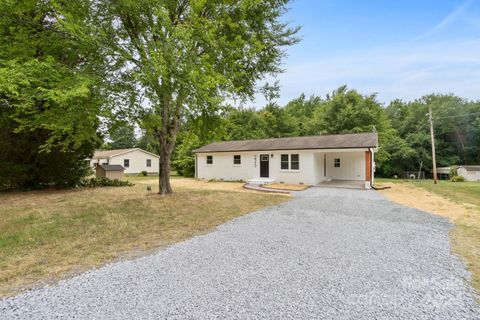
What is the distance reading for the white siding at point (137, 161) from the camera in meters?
29.1

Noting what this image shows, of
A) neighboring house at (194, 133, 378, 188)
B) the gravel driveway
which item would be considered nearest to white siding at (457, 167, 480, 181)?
neighboring house at (194, 133, 378, 188)

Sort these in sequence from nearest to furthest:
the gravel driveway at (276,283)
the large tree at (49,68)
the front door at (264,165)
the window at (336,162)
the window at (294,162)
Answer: the gravel driveway at (276,283), the large tree at (49,68), the window at (294,162), the front door at (264,165), the window at (336,162)

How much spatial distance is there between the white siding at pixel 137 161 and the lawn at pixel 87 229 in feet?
64.6

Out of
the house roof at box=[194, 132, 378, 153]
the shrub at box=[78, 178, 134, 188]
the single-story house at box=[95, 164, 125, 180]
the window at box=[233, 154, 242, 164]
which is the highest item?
the house roof at box=[194, 132, 378, 153]

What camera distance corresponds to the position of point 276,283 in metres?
3.24

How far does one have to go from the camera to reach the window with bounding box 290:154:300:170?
1625cm

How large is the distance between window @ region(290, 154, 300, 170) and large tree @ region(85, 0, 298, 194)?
7.15m

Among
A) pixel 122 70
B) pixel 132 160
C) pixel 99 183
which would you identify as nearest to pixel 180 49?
pixel 122 70

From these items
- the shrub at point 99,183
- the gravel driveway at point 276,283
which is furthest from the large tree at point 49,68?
the shrub at point 99,183

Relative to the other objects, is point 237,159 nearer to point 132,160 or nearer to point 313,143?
point 313,143

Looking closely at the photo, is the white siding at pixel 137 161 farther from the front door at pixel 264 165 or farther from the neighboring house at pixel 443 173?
the neighboring house at pixel 443 173

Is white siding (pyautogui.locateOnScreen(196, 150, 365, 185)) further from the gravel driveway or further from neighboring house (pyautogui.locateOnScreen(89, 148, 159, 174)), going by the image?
neighboring house (pyautogui.locateOnScreen(89, 148, 159, 174))

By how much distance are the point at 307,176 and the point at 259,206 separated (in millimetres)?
7889

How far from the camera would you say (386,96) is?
133 ft
